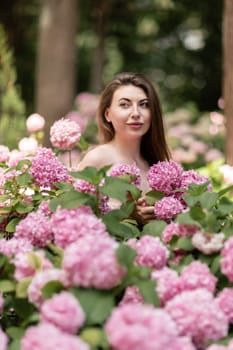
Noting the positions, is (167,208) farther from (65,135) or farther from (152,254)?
(65,135)

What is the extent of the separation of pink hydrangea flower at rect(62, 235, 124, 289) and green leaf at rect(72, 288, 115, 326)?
0.02 metres

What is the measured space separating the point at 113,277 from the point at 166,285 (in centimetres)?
15

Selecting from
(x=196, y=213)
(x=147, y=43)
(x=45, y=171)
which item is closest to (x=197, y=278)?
(x=196, y=213)

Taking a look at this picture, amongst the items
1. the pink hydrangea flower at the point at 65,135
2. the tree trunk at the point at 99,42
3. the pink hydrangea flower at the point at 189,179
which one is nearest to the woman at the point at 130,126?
the pink hydrangea flower at the point at 65,135

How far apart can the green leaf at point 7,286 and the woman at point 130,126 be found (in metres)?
1.22

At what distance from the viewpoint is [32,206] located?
6.40 ft

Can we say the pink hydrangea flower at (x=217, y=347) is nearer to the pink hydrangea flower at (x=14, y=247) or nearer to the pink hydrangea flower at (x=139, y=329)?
the pink hydrangea flower at (x=139, y=329)

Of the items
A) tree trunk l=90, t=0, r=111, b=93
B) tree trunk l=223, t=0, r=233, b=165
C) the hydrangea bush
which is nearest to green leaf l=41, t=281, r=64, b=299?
the hydrangea bush

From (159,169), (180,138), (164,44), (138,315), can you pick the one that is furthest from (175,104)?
(138,315)

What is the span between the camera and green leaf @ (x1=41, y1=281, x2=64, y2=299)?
130cm

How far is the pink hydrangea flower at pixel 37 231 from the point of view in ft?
5.18

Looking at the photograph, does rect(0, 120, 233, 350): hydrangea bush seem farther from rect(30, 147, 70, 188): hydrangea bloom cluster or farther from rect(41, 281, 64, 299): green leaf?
rect(30, 147, 70, 188): hydrangea bloom cluster

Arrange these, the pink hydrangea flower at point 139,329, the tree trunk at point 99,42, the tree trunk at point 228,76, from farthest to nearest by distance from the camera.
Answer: the tree trunk at point 99,42
the tree trunk at point 228,76
the pink hydrangea flower at point 139,329

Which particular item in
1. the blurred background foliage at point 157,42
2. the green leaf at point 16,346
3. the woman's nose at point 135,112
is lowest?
the green leaf at point 16,346
